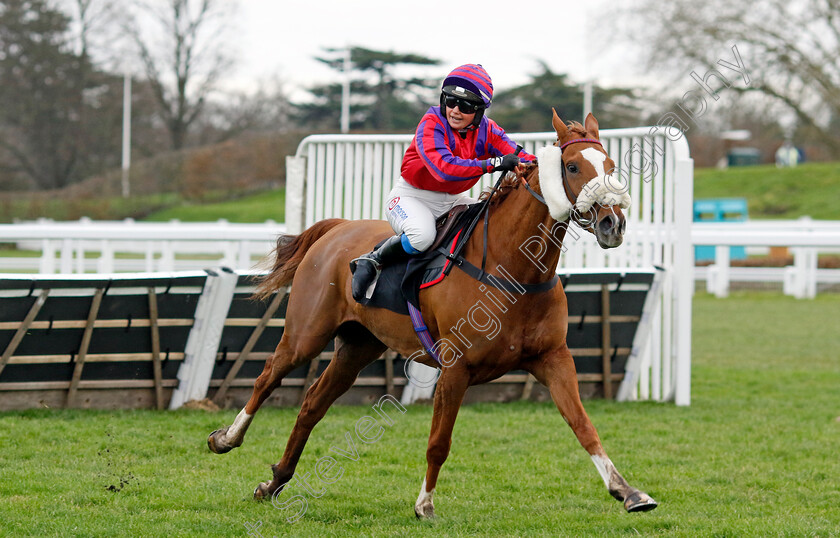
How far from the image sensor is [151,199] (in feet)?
120

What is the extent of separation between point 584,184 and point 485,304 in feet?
2.50

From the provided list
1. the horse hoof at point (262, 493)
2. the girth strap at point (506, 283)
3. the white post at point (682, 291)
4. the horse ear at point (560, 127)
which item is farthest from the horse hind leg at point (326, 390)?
the white post at point (682, 291)

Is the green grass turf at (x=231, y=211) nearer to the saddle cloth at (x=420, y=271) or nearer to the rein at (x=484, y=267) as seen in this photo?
the saddle cloth at (x=420, y=271)

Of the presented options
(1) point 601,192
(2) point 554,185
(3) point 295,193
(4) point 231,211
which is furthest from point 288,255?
(4) point 231,211

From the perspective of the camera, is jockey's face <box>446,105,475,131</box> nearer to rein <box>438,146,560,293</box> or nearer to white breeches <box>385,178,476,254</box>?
rein <box>438,146,560,293</box>

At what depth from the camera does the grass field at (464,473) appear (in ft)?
14.7

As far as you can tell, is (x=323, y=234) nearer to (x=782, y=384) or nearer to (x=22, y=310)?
(x=22, y=310)

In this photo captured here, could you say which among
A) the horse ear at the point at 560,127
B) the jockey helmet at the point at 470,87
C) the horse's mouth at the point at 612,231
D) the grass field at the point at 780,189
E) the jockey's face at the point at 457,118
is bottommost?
the horse's mouth at the point at 612,231

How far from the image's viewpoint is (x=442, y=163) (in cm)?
439

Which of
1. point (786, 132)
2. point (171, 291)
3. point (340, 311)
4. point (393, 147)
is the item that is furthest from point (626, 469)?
point (786, 132)

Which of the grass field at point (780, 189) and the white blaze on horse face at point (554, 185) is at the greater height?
the grass field at point (780, 189)

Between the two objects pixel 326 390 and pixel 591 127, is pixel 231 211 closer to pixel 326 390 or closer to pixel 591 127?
pixel 326 390

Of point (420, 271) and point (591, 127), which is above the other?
point (591, 127)

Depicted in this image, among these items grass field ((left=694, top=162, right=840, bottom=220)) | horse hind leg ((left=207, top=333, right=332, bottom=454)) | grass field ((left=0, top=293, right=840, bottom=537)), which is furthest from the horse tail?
grass field ((left=694, top=162, right=840, bottom=220))
